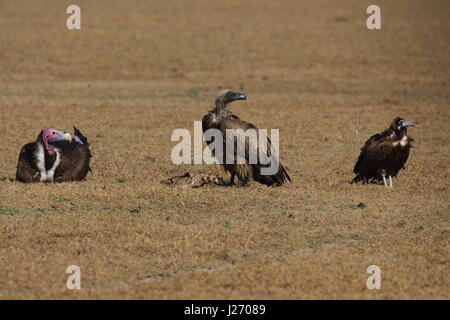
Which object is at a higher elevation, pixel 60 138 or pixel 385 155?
pixel 60 138

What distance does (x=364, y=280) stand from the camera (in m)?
8.02

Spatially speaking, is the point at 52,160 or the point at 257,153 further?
the point at 257,153

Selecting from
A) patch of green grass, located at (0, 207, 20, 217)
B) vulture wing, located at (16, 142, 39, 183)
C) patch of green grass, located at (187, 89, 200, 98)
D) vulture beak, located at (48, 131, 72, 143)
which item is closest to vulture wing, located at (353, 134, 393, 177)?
vulture beak, located at (48, 131, 72, 143)

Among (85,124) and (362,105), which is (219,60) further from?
(85,124)

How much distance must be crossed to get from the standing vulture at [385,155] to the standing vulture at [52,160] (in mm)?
4031

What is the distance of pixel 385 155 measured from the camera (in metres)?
12.1

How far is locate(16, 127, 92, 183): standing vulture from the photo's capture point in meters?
11.6

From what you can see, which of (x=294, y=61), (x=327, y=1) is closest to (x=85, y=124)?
(x=294, y=61)

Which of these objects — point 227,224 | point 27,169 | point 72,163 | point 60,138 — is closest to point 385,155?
point 227,224

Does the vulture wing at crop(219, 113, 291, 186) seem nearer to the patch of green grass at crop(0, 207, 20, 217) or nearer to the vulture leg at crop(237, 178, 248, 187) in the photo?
the vulture leg at crop(237, 178, 248, 187)

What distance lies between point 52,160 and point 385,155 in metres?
4.74

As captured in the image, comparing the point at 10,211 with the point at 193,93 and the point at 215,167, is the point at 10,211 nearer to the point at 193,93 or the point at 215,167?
the point at 215,167

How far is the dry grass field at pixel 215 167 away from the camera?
8211 mm
